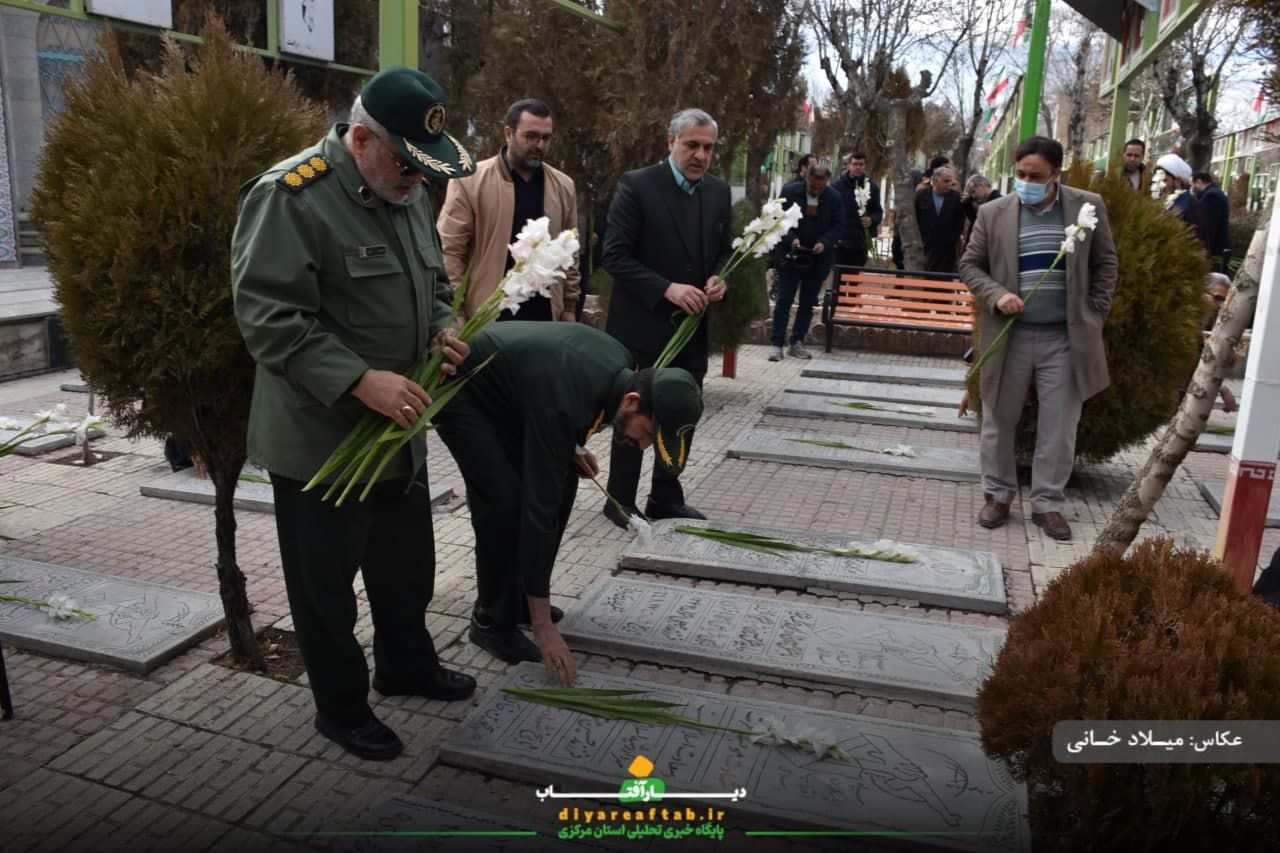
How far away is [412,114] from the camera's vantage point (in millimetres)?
2877

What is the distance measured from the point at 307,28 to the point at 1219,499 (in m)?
7.87

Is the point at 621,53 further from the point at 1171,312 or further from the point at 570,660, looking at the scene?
the point at 570,660

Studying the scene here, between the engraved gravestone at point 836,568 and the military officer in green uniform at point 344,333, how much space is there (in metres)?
1.80

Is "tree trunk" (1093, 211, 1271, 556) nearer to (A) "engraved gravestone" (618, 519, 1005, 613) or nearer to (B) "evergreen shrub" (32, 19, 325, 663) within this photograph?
(A) "engraved gravestone" (618, 519, 1005, 613)

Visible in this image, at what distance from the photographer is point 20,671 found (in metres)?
3.79

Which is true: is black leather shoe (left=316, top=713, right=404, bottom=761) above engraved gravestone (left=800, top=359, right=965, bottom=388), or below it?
below

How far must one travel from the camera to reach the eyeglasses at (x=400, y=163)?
2924 millimetres

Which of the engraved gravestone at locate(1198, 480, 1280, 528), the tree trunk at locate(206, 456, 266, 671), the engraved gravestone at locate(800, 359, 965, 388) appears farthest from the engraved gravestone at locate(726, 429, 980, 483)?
the tree trunk at locate(206, 456, 266, 671)

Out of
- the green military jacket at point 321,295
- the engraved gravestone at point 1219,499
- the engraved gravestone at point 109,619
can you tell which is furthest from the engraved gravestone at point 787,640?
the engraved gravestone at point 1219,499

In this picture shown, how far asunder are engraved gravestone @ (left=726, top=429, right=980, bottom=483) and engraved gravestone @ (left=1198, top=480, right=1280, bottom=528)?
136cm

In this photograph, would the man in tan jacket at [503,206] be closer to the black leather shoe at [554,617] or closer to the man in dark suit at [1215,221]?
the black leather shoe at [554,617]

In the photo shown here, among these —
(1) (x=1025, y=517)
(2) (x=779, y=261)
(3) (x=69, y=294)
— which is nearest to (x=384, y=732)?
(3) (x=69, y=294)

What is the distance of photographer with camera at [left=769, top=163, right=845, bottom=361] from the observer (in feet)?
35.8

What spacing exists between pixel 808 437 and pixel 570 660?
4.56m
